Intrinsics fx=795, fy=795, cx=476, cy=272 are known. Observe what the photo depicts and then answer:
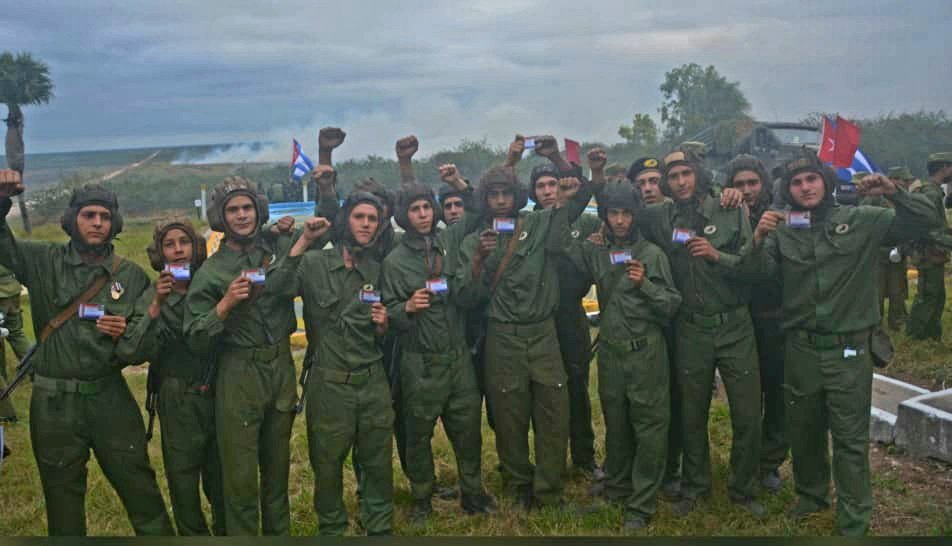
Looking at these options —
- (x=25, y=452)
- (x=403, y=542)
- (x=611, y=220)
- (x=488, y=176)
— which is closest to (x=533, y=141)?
(x=488, y=176)

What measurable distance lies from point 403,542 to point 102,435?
84.3 inches

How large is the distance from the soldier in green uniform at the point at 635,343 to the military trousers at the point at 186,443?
2591 millimetres

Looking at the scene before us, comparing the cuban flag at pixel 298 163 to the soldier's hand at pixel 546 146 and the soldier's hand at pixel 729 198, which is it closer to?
the soldier's hand at pixel 546 146

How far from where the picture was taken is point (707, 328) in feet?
17.6

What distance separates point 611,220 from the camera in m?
5.38

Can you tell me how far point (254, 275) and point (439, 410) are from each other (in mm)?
1641

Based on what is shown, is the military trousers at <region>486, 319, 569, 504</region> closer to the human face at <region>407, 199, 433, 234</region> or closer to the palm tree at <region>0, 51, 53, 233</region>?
the human face at <region>407, 199, 433, 234</region>

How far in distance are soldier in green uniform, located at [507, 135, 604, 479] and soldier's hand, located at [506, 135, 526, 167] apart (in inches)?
14.3

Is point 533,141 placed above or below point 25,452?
above

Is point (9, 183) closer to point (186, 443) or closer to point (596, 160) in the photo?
point (186, 443)

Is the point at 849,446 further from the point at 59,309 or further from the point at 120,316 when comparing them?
the point at 59,309

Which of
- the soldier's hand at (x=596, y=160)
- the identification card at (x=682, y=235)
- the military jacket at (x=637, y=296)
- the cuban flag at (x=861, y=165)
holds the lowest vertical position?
the military jacket at (x=637, y=296)

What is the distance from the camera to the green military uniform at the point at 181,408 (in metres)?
4.62

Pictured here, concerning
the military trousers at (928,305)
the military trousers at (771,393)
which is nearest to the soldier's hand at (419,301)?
the military trousers at (771,393)
